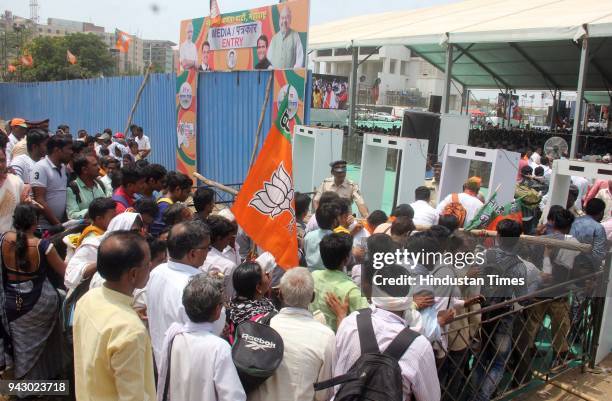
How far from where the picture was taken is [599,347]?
4.62 meters

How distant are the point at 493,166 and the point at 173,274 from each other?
→ 184 inches

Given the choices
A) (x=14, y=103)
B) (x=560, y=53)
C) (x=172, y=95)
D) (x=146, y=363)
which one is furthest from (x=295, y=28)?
(x=14, y=103)

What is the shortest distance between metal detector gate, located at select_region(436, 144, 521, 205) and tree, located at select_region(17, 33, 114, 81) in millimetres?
40170

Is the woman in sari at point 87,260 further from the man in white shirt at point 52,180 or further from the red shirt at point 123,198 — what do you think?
the man in white shirt at point 52,180

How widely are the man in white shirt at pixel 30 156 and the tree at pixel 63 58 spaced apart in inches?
1563

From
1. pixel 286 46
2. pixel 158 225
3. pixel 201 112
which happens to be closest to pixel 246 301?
pixel 158 225

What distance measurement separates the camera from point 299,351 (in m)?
2.56

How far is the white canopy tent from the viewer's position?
37.3 ft

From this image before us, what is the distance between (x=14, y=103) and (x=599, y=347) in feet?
91.1

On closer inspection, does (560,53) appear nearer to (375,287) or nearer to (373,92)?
(375,287)

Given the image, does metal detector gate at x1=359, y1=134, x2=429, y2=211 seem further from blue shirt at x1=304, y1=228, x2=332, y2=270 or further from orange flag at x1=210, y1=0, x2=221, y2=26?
orange flag at x1=210, y1=0, x2=221, y2=26

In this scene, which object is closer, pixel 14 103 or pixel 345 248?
Result: pixel 345 248

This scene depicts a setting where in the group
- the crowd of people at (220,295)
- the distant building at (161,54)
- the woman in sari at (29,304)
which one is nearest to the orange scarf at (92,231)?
the crowd of people at (220,295)

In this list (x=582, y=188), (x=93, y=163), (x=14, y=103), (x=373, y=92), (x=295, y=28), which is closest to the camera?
(x=93, y=163)
